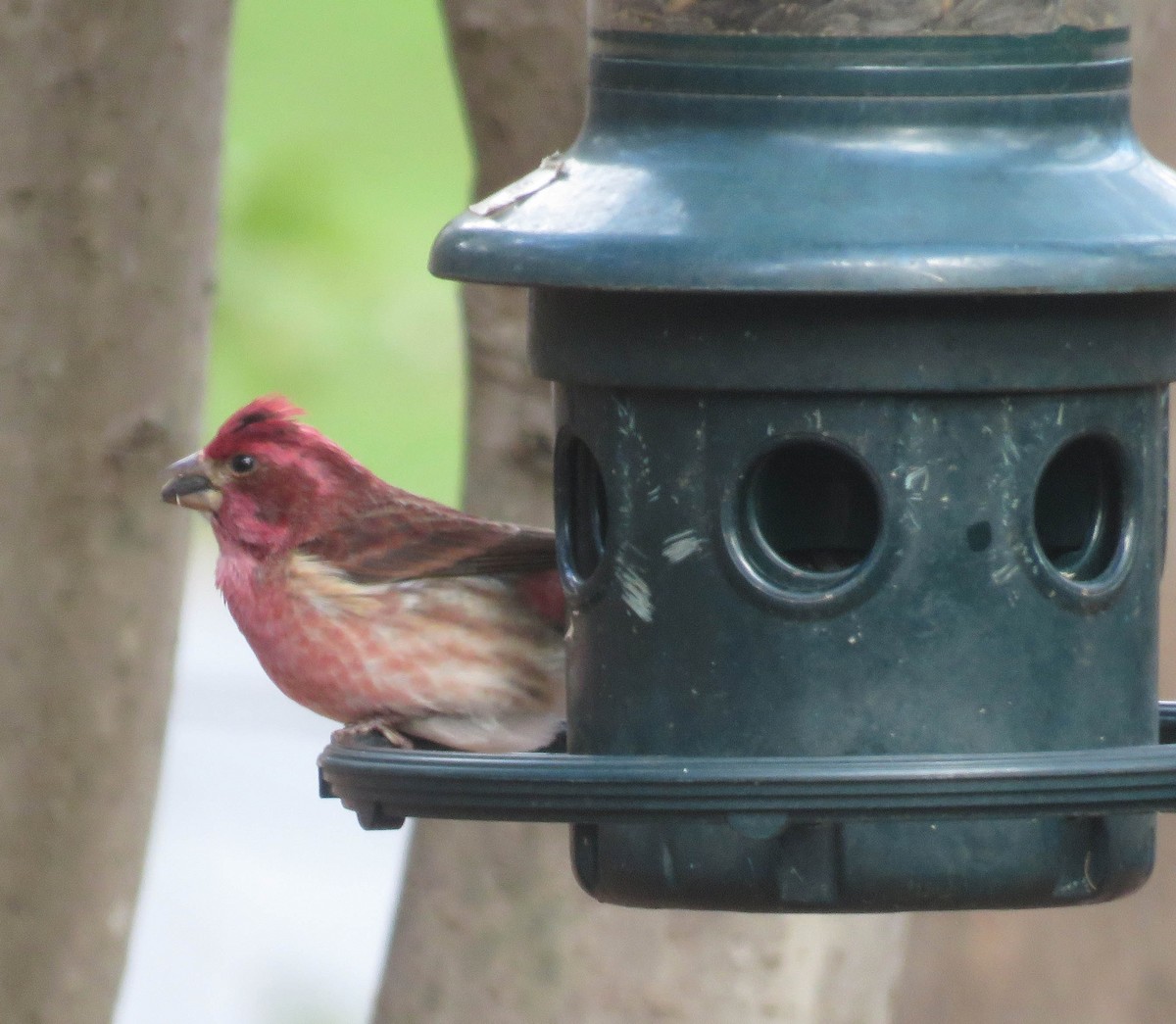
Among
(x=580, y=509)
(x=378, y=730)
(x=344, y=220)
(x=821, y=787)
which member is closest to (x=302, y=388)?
(x=344, y=220)

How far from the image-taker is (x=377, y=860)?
1498 cm

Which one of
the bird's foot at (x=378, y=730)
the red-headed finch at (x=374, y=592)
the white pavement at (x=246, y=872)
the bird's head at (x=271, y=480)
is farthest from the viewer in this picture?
the white pavement at (x=246, y=872)

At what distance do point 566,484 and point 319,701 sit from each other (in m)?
0.89

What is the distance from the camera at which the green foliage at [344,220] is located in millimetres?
8586

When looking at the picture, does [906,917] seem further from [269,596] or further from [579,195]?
[579,195]

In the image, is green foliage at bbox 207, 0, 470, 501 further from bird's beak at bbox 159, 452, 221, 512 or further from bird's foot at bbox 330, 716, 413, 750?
bird's foot at bbox 330, 716, 413, 750

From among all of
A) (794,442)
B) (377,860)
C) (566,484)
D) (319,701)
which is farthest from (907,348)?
(377,860)

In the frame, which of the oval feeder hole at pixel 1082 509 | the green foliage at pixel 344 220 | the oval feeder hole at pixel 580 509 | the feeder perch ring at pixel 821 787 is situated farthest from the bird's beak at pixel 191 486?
the green foliage at pixel 344 220

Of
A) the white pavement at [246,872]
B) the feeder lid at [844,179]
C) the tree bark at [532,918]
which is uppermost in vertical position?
the feeder lid at [844,179]

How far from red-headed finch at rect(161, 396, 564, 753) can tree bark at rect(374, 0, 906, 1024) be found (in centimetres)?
30

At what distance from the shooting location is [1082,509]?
4273 millimetres

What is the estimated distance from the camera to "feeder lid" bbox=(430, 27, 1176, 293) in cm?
358

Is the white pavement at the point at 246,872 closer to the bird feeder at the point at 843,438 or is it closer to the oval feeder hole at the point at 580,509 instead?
the oval feeder hole at the point at 580,509

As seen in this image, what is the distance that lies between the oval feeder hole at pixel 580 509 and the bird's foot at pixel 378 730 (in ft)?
2.19
